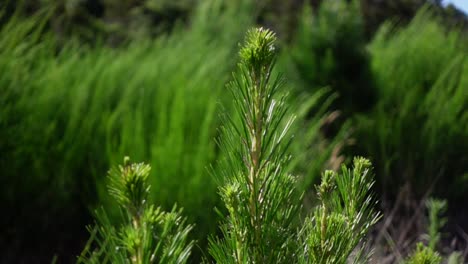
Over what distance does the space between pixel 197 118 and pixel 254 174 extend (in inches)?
Result: 107

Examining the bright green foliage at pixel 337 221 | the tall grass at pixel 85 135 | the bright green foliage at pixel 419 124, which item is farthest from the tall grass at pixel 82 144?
the bright green foliage at pixel 337 221

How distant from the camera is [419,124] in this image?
5.92 meters

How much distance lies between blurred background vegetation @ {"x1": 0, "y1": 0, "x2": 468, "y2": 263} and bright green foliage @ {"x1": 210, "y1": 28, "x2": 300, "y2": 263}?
0.92 metres

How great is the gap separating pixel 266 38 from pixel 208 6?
6845 millimetres

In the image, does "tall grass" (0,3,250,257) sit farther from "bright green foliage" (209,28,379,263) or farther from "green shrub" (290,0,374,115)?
"bright green foliage" (209,28,379,263)

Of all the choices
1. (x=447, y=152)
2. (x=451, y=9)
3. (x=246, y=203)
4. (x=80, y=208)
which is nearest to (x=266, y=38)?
(x=246, y=203)

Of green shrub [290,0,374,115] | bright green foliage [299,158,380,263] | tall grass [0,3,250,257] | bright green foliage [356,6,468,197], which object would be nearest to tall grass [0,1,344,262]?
tall grass [0,3,250,257]

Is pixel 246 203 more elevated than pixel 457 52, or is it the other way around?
pixel 457 52

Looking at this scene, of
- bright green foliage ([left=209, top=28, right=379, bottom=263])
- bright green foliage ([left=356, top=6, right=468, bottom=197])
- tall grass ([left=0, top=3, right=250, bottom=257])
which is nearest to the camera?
bright green foliage ([left=209, top=28, right=379, bottom=263])

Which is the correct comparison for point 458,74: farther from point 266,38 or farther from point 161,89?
point 266,38

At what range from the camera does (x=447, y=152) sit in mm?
5703

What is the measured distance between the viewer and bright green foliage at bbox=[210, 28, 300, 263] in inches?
37.9

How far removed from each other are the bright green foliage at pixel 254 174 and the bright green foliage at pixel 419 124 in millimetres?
4176

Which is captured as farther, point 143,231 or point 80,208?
point 80,208
